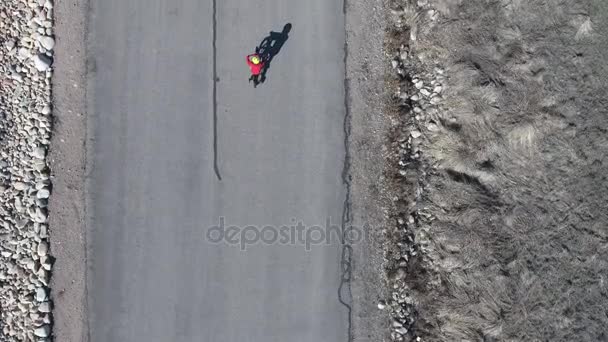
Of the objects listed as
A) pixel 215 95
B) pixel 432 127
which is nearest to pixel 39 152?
pixel 215 95

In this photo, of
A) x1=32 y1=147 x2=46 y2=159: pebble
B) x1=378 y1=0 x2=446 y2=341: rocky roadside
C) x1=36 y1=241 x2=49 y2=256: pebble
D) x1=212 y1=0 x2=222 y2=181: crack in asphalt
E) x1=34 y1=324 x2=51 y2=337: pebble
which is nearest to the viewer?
x1=34 y1=324 x2=51 y2=337: pebble

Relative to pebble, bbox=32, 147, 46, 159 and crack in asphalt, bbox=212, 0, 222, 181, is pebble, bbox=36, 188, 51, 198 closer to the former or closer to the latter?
pebble, bbox=32, 147, 46, 159

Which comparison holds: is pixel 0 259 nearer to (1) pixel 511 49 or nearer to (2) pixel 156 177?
(2) pixel 156 177

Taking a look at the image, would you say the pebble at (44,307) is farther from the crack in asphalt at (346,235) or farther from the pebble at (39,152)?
the crack in asphalt at (346,235)

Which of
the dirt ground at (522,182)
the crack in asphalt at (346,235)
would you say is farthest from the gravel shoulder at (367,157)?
the dirt ground at (522,182)

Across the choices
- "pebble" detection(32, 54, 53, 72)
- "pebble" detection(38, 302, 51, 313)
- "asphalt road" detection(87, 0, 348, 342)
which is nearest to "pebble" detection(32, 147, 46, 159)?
"asphalt road" detection(87, 0, 348, 342)

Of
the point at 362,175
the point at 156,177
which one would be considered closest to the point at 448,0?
the point at 362,175

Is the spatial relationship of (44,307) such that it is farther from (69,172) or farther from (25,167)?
(25,167)
